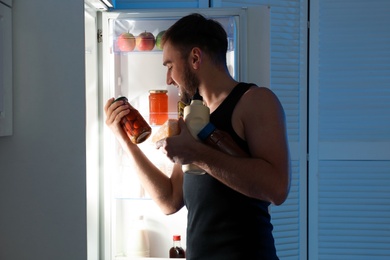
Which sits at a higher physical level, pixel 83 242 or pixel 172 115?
pixel 172 115

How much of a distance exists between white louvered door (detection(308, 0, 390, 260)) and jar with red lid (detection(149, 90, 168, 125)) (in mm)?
938

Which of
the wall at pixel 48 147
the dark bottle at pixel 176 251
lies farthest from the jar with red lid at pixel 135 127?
the dark bottle at pixel 176 251

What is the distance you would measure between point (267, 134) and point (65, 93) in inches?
25.2

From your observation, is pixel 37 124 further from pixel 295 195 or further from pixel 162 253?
pixel 295 195

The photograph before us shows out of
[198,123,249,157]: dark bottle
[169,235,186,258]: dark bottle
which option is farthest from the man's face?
[169,235,186,258]: dark bottle

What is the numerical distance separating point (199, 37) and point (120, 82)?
60 cm

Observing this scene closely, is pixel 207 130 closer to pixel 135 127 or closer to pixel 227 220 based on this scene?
pixel 227 220

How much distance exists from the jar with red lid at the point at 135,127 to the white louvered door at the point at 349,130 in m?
1.20

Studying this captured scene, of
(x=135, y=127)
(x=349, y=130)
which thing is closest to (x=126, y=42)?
(x=135, y=127)

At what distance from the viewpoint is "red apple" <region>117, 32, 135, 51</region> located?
6.70ft

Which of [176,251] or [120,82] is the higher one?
[120,82]

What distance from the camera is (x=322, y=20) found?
2.71 m

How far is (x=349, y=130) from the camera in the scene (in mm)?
2719

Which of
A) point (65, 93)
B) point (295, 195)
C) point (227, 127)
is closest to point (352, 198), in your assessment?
point (295, 195)
